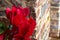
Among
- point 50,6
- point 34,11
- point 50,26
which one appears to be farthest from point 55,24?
point 34,11

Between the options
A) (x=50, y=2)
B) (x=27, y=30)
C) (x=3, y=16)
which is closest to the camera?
(x=27, y=30)

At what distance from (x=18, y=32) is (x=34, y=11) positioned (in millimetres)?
598

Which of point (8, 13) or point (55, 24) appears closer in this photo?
point (8, 13)

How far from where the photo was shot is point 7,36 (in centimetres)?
90

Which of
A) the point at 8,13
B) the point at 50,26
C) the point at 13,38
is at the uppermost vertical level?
the point at 8,13

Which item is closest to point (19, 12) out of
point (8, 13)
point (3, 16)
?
point (8, 13)

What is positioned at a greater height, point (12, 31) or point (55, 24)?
point (12, 31)

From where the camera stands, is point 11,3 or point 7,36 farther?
point 11,3

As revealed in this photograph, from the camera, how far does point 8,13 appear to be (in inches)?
34.7

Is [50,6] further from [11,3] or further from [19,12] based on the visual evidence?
[19,12]

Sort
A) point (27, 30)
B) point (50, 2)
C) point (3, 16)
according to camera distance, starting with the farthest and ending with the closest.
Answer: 1. point (50, 2)
2. point (3, 16)
3. point (27, 30)

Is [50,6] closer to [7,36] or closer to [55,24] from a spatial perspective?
[55,24]

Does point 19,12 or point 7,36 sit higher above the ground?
point 19,12

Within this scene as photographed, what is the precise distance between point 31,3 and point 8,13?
1.84 ft
